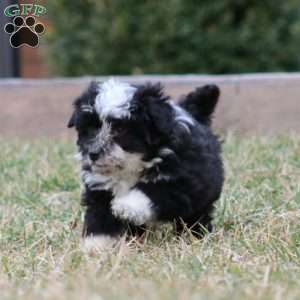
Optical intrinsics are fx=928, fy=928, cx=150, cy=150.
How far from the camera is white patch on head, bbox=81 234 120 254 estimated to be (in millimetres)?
4980

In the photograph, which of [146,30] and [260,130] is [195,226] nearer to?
[260,130]

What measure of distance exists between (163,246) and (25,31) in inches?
255

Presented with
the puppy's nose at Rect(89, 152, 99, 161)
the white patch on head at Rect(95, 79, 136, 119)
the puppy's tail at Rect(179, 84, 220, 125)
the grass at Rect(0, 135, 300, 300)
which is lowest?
the grass at Rect(0, 135, 300, 300)

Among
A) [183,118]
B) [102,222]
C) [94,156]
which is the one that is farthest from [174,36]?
[94,156]

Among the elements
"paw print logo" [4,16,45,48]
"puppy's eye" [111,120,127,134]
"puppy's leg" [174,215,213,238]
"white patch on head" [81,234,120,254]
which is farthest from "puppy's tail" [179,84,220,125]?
"paw print logo" [4,16,45,48]

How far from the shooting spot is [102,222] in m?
5.21

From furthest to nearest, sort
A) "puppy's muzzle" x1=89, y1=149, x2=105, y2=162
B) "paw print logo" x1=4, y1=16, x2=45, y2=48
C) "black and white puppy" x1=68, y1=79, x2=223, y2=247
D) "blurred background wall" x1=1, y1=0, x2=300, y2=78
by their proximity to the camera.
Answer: "blurred background wall" x1=1, y1=0, x2=300, y2=78, "paw print logo" x1=4, y1=16, x2=45, y2=48, "black and white puppy" x1=68, y1=79, x2=223, y2=247, "puppy's muzzle" x1=89, y1=149, x2=105, y2=162

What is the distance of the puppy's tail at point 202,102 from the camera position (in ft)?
19.5

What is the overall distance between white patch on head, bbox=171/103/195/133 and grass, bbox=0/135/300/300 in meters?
0.63

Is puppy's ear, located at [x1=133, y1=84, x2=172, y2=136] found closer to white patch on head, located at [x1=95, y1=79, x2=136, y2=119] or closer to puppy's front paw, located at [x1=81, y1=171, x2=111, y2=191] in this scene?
white patch on head, located at [x1=95, y1=79, x2=136, y2=119]

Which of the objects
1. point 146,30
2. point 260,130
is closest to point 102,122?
point 260,130

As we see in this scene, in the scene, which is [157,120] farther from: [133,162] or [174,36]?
[174,36]

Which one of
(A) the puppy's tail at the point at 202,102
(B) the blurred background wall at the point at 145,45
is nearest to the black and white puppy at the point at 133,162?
(A) the puppy's tail at the point at 202,102

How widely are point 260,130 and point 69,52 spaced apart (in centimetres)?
357
